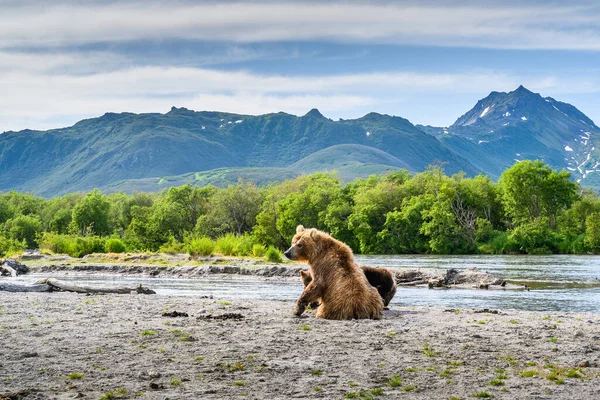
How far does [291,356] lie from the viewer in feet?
35.9

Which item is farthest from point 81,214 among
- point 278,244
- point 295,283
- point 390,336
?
point 390,336

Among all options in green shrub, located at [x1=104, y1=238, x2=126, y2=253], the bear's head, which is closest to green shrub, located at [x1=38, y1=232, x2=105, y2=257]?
green shrub, located at [x1=104, y1=238, x2=126, y2=253]

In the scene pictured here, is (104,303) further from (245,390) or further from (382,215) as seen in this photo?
(382,215)

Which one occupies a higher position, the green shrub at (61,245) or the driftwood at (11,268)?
the green shrub at (61,245)

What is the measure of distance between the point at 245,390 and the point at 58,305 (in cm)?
1149

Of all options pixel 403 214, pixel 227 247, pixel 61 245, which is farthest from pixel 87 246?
pixel 403 214

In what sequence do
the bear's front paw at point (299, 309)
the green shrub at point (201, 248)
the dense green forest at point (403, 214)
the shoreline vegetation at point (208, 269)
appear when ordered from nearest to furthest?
the bear's front paw at point (299, 309) < the shoreline vegetation at point (208, 269) < the green shrub at point (201, 248) < the dense green forest at point (403, 214)

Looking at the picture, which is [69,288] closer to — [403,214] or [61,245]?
[61,245]

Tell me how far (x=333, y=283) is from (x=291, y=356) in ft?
16.0

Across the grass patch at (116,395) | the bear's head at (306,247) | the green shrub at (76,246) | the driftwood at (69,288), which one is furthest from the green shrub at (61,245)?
the grass patch at (116,395)

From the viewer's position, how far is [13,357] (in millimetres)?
10719

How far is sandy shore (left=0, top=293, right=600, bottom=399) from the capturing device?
8.80 m

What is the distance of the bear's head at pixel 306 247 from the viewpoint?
1581cm

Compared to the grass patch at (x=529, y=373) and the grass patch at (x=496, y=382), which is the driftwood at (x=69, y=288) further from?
the grass patch at (x=496, y=382)
